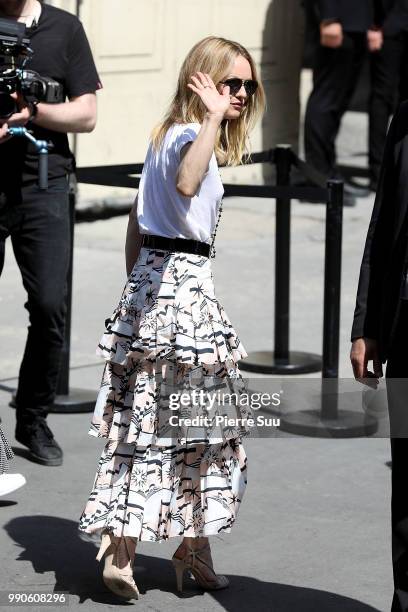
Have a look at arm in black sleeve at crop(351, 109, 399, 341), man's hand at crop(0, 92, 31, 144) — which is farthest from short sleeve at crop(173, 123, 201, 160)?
man's hand at crop(0, 92, 31, 144)

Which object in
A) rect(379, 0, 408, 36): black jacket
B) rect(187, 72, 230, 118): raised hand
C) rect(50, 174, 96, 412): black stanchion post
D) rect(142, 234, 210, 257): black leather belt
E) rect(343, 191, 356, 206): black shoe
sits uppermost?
rect(187, 72, 230, 118): raised hand

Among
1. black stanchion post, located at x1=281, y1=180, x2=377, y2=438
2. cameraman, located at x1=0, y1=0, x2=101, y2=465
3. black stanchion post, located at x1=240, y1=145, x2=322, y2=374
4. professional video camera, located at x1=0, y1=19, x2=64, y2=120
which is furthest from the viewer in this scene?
black stanchion post, located at x1=240, y1=145, x2=322, y2=374

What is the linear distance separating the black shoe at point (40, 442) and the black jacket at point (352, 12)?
21.3 ft

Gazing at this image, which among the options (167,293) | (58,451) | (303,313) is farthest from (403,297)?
(303,313)

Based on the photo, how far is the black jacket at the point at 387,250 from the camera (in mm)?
3742

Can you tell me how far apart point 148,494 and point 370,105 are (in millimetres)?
8365

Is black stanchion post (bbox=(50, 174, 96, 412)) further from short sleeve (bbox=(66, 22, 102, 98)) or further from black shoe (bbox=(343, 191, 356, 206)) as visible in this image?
black shoe (bbox=(343, 191, 356, 206))

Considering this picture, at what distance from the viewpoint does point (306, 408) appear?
650cm

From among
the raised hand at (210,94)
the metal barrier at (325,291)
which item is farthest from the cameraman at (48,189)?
the raised hand at (210,94)

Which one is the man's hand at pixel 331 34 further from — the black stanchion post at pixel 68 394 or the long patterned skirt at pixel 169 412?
the long patterned skirt at pixel 169 412

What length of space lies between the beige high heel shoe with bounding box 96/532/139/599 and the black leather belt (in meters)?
0.91

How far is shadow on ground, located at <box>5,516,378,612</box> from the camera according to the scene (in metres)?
4.35

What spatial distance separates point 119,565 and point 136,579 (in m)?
0.26

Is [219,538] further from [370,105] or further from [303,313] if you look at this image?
[370,105]
